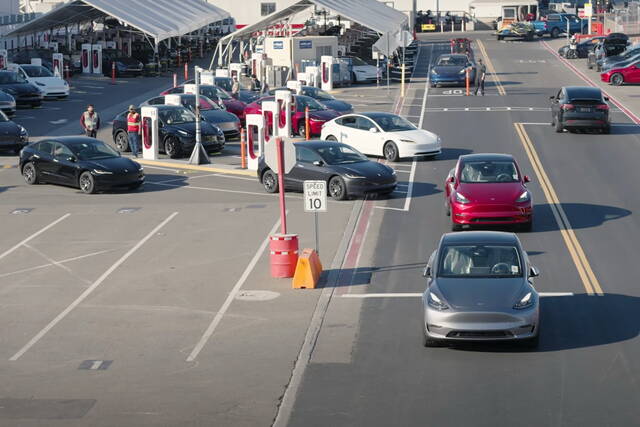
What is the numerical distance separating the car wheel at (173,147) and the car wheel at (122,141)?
220 centimetres

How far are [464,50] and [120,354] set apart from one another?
187 feet

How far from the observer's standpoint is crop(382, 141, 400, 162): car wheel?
3341cm

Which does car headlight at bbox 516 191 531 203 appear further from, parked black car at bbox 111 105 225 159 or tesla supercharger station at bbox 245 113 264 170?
parked black car at bbox 111 105 225 159

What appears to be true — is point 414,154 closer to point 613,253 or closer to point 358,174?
point 358,174

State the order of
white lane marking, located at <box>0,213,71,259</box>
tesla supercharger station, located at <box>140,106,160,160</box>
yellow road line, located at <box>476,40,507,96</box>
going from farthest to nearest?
1. yellow road line, located at <box>476,40,507,96</box>
2. tesla supercharger station, located at <box>140,106,160,160</box>
3. white lane marking, located at <box>0,213,71,259</box>

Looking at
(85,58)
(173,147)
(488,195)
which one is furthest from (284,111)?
(85,58)

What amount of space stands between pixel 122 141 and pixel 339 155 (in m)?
11.3

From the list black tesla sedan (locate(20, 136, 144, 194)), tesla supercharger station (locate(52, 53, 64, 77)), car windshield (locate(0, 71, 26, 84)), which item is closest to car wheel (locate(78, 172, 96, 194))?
black tesla sedan (locate(20, 136, 144, 194))

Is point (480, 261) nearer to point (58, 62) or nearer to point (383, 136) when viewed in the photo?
point (383, 136)

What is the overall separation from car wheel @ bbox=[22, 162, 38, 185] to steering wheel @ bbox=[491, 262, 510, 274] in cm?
1725

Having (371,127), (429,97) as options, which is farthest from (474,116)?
(371,127)

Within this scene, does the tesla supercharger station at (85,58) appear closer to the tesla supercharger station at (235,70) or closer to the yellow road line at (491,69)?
the tesla supercharger station at (235,70)

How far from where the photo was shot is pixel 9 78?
48688 mm

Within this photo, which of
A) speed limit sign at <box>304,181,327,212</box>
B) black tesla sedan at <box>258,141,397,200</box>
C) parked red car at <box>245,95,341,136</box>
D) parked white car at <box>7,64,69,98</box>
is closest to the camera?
speed limit sign at <box>304,181,327,212</box>
